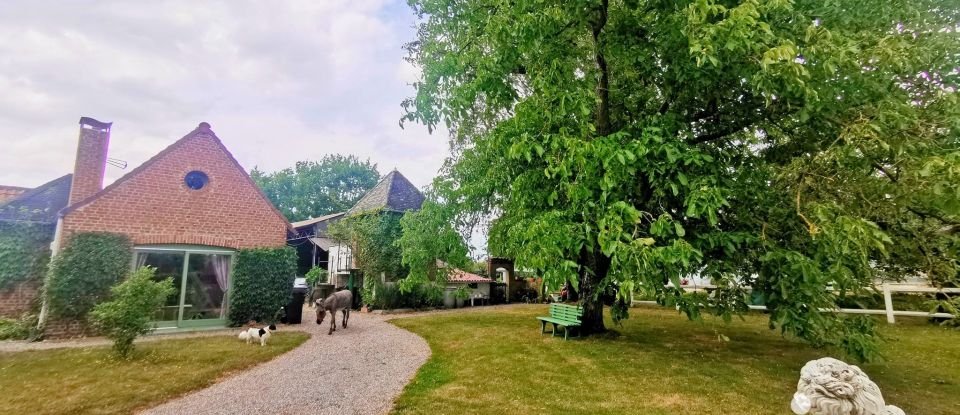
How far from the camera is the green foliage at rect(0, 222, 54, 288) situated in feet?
36.6

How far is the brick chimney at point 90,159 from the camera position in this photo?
1112cm

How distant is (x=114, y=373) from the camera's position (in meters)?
6.80

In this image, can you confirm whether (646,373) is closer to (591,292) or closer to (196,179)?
(591,292)

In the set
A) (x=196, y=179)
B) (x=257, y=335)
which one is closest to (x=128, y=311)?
(x=257, y=335)

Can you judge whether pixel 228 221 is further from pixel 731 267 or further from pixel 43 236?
pixel 731 267

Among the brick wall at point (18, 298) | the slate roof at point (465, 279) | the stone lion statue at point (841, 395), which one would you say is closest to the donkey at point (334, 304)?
the brick wall at point (18, 298)

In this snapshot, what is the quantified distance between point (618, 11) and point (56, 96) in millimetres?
14740

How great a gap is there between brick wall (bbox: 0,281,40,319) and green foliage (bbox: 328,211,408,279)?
A: 9233 millimetres

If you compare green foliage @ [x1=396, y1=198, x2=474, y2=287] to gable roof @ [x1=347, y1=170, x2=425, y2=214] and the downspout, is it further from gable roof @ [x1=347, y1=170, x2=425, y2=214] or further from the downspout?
gable roof @ [x1=347, y1=170, x2=425, y2=214]

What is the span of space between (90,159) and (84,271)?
123 inches

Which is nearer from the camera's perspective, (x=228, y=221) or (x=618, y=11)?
(x=618, y=11)

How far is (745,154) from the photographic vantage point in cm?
863

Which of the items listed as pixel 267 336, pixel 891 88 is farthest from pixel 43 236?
pixel 891 88

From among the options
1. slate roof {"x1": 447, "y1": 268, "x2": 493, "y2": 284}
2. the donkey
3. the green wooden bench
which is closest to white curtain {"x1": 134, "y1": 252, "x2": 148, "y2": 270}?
the donkey
